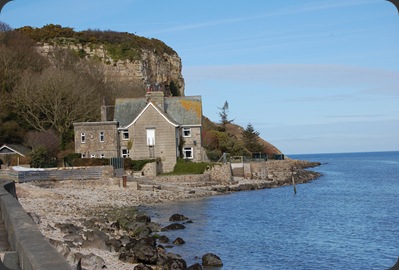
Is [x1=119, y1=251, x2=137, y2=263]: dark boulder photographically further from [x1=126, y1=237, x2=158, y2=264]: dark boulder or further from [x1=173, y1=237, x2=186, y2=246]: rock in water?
[x1=173, y1=237, x2=186, y2=246]: rock in water

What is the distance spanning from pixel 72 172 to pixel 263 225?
55.4ft

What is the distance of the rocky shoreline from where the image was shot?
17.2 metres

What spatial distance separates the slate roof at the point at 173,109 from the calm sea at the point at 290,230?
9.31 meters

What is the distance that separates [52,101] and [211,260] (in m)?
37.7

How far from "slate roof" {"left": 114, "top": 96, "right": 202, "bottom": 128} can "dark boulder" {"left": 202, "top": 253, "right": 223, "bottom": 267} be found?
3224cm

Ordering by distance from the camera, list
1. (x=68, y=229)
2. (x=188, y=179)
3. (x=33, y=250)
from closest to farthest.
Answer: (x=33, y=250) < (x=68, y=229) < (x=188, y=179)

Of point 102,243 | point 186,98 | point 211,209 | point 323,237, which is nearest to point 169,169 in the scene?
point 186,98

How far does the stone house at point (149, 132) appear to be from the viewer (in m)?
48.5

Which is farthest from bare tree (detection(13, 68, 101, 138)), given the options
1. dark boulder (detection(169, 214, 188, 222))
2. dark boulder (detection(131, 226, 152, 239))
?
dark boulder (detection(131, 226, 152, 239))

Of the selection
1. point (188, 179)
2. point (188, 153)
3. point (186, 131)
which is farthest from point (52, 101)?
point (188, 179)

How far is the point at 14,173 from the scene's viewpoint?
3741cm

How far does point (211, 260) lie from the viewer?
18.4 metres

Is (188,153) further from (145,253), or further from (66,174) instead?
(145,253)

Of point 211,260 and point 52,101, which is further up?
point 52,101
